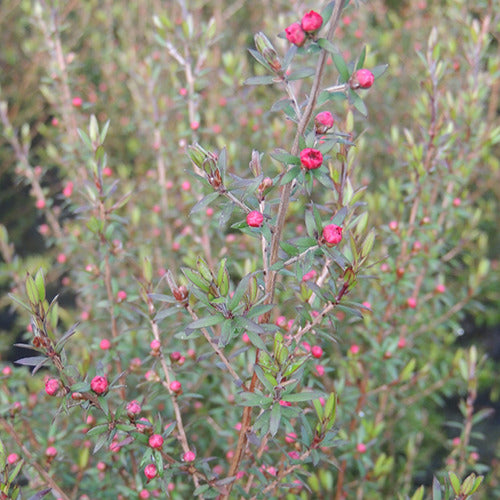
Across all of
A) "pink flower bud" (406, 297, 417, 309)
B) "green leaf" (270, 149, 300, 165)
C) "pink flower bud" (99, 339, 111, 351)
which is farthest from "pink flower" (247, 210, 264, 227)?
"pink flower bud" (406, 297, 417, 309)

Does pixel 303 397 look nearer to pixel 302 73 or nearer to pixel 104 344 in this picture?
pixel 302 73

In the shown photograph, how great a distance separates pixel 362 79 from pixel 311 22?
0.45ft

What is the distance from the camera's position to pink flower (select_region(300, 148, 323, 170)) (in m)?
0.89

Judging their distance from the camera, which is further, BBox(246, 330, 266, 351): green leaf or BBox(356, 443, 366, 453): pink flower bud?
BBox(356, 443, 366, 453): pink flower bud

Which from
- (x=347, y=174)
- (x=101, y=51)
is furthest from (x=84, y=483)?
(x=101, y=51)

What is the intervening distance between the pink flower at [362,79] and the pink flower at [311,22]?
0.11 m

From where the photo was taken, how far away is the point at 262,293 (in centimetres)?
112

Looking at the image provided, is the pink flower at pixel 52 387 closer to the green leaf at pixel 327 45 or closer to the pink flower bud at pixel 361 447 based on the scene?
the green leaf at pixel 327 45

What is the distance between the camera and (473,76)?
2113 mm

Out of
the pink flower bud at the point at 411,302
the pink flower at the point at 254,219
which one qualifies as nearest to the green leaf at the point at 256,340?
the pink flower at the point at 254,219

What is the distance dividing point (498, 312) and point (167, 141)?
6.60ft

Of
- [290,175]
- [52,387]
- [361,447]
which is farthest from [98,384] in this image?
[361,447]

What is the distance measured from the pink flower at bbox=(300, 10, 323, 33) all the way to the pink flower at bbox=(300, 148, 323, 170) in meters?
0.20

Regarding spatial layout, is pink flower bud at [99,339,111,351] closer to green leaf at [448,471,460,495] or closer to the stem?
the stem
